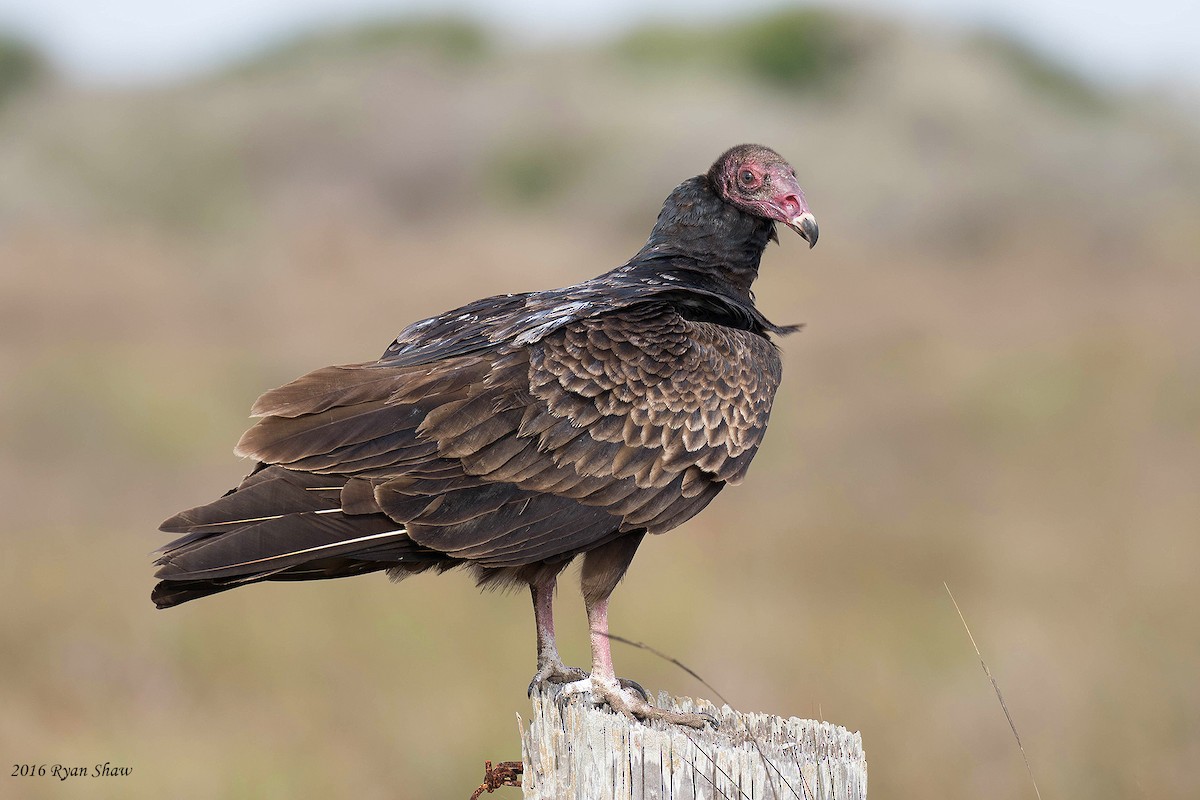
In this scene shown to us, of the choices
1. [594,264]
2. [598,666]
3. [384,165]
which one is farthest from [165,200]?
→ [598,666]

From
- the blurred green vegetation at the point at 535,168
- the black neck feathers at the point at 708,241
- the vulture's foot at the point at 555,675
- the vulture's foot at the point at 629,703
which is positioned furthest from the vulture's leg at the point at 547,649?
the blurred green vegetation at the point at 535,168

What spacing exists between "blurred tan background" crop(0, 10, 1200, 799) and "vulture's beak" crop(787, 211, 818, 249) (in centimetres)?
282

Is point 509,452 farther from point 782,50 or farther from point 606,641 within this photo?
point 782,50

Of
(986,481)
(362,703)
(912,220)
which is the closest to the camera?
(362,703)

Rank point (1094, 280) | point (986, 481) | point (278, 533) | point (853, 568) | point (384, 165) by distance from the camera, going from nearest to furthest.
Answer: point (278, 533) → point (853, 568) → point (986, 481) → point (1094, 280) → point (384, 165)

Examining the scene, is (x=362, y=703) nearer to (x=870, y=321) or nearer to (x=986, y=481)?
(x=986, y=481)

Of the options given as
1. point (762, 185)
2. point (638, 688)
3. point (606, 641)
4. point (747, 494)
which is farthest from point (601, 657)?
point (747, 494)

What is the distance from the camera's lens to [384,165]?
80.2 feet

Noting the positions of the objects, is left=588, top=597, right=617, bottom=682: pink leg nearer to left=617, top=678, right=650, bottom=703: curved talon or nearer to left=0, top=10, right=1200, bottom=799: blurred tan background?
left=617, top=678, right=650, bottom=703: curved talon

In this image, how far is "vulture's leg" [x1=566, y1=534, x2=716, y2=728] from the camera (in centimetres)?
325

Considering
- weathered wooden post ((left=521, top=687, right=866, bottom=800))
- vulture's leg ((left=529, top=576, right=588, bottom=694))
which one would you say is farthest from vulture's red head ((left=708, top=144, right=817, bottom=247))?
weathered wooden post ((left=521, top=687, right=866, bottom=800))

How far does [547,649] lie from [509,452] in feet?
2.70

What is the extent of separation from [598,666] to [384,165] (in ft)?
72.7

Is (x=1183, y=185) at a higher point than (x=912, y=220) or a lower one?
higher
